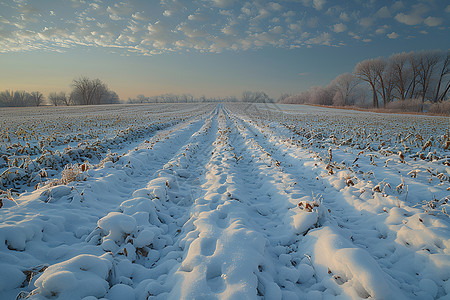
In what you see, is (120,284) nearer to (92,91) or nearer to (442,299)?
(442,299)

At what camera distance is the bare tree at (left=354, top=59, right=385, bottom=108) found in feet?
153

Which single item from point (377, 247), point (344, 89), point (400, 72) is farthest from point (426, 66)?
point (377, 247)

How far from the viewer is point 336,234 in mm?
2865

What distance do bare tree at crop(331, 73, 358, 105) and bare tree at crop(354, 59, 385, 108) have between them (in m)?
13.2

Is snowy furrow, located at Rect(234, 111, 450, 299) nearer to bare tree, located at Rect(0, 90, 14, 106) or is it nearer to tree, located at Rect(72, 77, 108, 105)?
tree, located at Rect(72, 77, 108, 105)

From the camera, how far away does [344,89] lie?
64125 millimetres

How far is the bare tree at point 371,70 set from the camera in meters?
46.7

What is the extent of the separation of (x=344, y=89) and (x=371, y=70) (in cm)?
1674

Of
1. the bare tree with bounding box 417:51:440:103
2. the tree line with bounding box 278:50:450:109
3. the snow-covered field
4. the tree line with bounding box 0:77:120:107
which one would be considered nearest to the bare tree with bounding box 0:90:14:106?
the tree line with bounding box 0:77:120:107

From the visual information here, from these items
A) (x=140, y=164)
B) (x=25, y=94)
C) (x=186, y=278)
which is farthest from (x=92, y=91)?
(x=186, y=278)

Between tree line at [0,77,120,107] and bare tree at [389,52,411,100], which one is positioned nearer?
bare tree at [389,52,411,100]

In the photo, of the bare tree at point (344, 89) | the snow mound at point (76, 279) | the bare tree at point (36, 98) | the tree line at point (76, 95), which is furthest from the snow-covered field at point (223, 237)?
the bare tree at point (36, 98)

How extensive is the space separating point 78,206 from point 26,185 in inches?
114

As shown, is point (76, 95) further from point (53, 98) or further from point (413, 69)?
point (413, 69)
